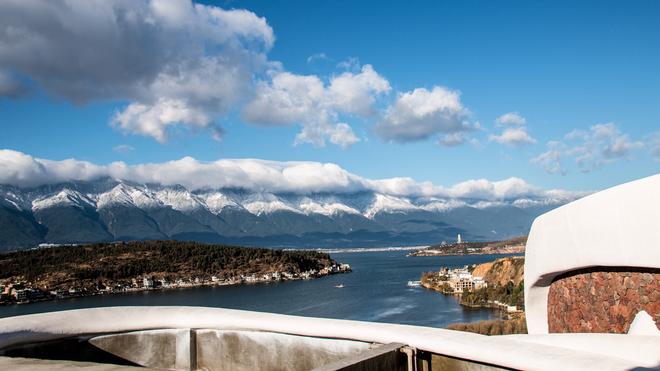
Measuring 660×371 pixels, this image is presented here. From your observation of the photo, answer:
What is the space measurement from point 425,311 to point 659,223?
49235mm

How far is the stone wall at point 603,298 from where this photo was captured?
15.2 ft

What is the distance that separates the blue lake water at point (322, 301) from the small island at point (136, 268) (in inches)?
154

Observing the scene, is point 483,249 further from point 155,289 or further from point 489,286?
point 155,289

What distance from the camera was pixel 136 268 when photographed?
78625mm

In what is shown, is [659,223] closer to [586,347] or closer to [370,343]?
[586,347]

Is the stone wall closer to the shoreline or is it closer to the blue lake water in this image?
the blue lake water

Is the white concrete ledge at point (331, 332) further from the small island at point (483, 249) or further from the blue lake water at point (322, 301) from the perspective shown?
the small island at point (483, 249)

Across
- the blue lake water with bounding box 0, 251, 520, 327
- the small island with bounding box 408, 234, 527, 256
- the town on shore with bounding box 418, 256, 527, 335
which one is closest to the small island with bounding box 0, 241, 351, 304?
the blue lake water with bounding box 0, 251, 520, 327

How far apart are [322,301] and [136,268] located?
108 ft

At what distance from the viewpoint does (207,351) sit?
408 cm

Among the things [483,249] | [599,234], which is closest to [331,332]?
[599,234]

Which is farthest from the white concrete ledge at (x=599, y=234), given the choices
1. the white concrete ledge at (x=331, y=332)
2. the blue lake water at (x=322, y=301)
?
the blue lake water at (x=322, y=301)

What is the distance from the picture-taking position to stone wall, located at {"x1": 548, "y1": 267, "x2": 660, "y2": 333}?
4645mm

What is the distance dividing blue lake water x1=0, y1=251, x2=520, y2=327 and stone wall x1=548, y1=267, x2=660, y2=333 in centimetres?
3820
